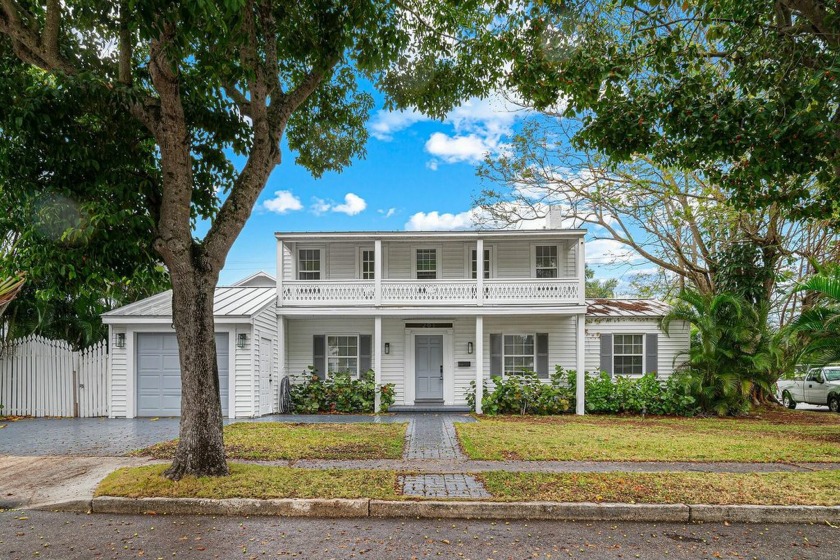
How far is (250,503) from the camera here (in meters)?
5.96

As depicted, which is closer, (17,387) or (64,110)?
(64,110)

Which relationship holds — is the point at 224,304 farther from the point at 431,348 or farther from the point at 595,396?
the point at 595,396

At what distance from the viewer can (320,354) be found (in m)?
17.4

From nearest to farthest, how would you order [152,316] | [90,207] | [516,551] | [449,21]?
[516,551] < [90,207] < [449,21] < [152,316]

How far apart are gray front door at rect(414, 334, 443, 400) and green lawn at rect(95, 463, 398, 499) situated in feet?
34.0

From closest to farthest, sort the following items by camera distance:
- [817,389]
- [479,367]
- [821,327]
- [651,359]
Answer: [821,327] < [479,367] < [651,359] < [817,389]

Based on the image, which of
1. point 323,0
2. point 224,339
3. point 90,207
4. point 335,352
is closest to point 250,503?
point 90,207

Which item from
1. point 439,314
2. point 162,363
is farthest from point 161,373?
point 439,314

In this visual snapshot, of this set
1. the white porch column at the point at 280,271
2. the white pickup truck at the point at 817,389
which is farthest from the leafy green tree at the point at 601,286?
the white porch column at the point at 280,271

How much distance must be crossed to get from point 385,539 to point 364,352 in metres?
12.4

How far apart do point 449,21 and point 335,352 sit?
36.6 feet

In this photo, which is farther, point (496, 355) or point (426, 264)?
point (426, 264)

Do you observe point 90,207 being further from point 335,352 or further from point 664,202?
point 664,202

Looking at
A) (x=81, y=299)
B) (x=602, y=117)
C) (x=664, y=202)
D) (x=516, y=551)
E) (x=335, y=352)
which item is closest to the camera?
(x=516, y=551)
